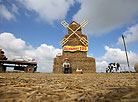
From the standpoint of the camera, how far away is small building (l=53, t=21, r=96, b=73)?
15.2 metres

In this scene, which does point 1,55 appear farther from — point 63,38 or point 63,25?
point 63,25

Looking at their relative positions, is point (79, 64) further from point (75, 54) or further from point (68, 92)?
point (68, 92)

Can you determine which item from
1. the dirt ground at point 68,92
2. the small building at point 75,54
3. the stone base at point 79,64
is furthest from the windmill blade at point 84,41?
the dirt ground at point 68,92

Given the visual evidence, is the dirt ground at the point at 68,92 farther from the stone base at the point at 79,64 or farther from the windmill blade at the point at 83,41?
the windmill blade at the point at 83,41

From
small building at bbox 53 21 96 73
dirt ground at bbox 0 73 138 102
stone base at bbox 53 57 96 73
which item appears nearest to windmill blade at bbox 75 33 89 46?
small building at bbox 53 21 96 73

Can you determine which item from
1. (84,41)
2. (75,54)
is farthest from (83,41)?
(75,54)

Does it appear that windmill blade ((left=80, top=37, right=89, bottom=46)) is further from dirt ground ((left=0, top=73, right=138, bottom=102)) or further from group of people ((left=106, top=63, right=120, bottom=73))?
dirt ground ((left=0, top=73, right=138, bottom=102))

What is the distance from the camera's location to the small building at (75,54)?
1517 centimetres

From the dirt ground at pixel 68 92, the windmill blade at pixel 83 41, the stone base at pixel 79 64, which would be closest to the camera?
the dirt ground at pixel 68 92

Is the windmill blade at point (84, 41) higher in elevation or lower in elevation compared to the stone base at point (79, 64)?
higher

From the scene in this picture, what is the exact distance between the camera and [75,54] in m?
16.2

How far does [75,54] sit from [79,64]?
2.01 meters

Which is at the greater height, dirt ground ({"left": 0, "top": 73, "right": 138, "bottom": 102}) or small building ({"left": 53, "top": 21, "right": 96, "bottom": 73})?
small building ({"left": 53, "top": 21, "right": 96, "bottom": 73})

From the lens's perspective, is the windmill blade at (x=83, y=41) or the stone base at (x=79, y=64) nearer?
the stone base at (x=79, y=64)
